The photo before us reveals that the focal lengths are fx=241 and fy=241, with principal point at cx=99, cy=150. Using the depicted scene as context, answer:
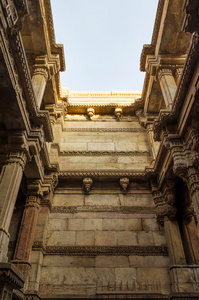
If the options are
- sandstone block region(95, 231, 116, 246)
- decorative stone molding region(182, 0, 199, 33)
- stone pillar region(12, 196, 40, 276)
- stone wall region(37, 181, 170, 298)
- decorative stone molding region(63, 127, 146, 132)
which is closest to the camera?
decorative stone molding region(182, 0, 199, 33)

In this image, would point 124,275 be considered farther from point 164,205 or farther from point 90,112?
point 90,112

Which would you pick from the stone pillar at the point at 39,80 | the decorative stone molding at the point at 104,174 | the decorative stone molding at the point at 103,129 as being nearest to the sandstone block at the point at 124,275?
the decorative stone molding at the point at 104,174

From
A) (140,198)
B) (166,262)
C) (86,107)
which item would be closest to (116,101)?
(86,107)

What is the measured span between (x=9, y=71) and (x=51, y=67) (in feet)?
11.0

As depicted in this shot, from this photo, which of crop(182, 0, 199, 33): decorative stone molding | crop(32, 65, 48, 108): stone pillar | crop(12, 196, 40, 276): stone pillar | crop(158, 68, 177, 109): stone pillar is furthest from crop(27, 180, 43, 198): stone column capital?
crop(182, 0, 199, 33): decorative stone molding

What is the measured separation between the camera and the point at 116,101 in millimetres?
9438

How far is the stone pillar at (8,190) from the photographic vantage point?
3900 mm

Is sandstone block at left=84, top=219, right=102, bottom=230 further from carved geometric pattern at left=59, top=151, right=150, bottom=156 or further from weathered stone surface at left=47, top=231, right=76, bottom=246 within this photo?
carved geometric pattern at left=59, top=151, right=150, bottom=156

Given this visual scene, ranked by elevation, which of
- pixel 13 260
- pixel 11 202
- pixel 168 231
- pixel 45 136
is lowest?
pixel 13 260

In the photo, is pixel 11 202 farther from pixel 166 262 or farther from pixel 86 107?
pixel 86 107

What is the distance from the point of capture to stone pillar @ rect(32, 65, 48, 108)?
635 centimetres

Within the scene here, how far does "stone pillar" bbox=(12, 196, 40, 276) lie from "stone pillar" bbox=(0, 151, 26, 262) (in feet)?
A: 5.28

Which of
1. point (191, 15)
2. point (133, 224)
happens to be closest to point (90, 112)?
point (133, 224)

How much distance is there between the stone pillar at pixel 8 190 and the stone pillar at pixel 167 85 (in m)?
3.97
